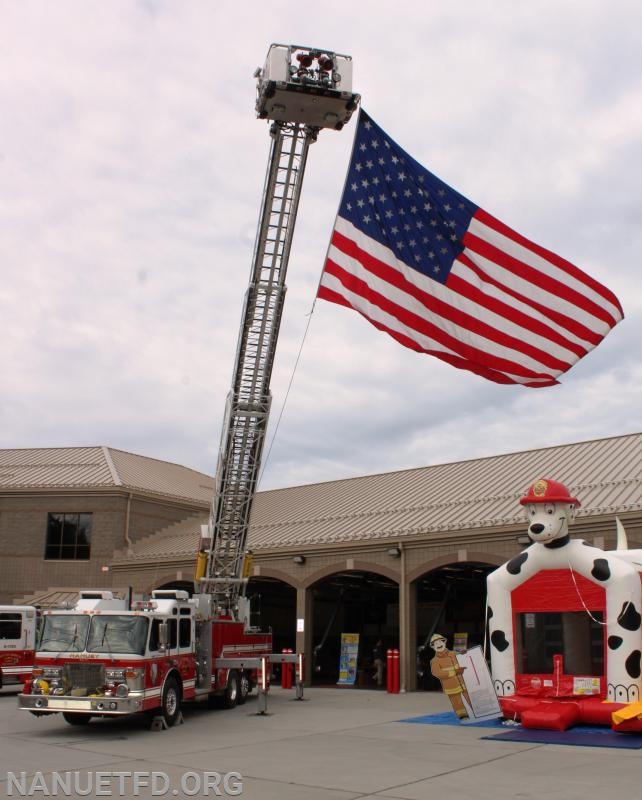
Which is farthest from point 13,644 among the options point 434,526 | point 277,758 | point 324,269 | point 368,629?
point 368,629

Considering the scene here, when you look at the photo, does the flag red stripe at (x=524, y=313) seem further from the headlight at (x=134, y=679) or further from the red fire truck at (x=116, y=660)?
the headlight at (x=134, y=679)

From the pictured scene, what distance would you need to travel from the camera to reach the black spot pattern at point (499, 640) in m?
17.0

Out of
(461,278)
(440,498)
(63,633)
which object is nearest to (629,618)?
(461,278)

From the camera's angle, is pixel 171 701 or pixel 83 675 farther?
pixel 171 701

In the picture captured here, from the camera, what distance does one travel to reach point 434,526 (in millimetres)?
25312

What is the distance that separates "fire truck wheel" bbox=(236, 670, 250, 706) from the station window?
1763 centimetres

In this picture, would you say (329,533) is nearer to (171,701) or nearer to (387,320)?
(171,701)

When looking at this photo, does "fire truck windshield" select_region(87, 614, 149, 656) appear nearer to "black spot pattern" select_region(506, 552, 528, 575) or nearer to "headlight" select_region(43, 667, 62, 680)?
"headlight" select_region(43, 667, 62, 680)

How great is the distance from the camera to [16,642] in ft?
79.9

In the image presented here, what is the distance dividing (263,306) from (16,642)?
41.0ft

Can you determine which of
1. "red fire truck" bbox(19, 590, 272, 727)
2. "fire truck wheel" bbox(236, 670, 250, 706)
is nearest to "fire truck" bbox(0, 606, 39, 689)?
"fire truck wheel" bbox(236, 670, 250, 706)

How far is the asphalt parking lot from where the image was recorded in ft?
32.0

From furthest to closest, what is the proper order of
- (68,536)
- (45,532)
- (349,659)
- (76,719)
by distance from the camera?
(45,532) → (68,536) → (349,659) → (76,719)

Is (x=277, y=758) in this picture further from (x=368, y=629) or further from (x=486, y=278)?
(x=368, y=629)
